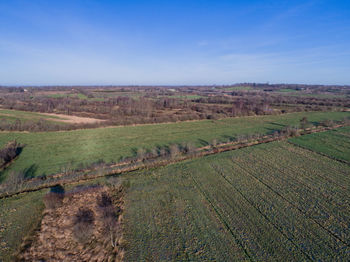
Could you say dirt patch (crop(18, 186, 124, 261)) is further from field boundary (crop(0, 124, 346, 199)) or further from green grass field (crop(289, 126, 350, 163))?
green grass field (crop(289, 126, 350, 163))

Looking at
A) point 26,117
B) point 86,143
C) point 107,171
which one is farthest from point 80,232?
point 26,117

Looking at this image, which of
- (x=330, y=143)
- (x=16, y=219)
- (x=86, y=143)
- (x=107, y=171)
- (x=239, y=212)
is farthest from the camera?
(x=86, y=143)

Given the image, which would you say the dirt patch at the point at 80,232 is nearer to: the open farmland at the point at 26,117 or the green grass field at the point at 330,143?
the green grass field at the point at 330,143

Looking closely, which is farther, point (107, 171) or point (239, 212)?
point (107, 171)

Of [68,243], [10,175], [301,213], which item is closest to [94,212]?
[68,243]

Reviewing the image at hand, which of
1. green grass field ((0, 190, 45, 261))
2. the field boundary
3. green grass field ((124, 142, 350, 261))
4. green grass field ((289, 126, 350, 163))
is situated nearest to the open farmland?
the field boundary

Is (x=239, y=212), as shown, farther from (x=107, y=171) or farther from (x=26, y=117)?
(x=26, y=117)
